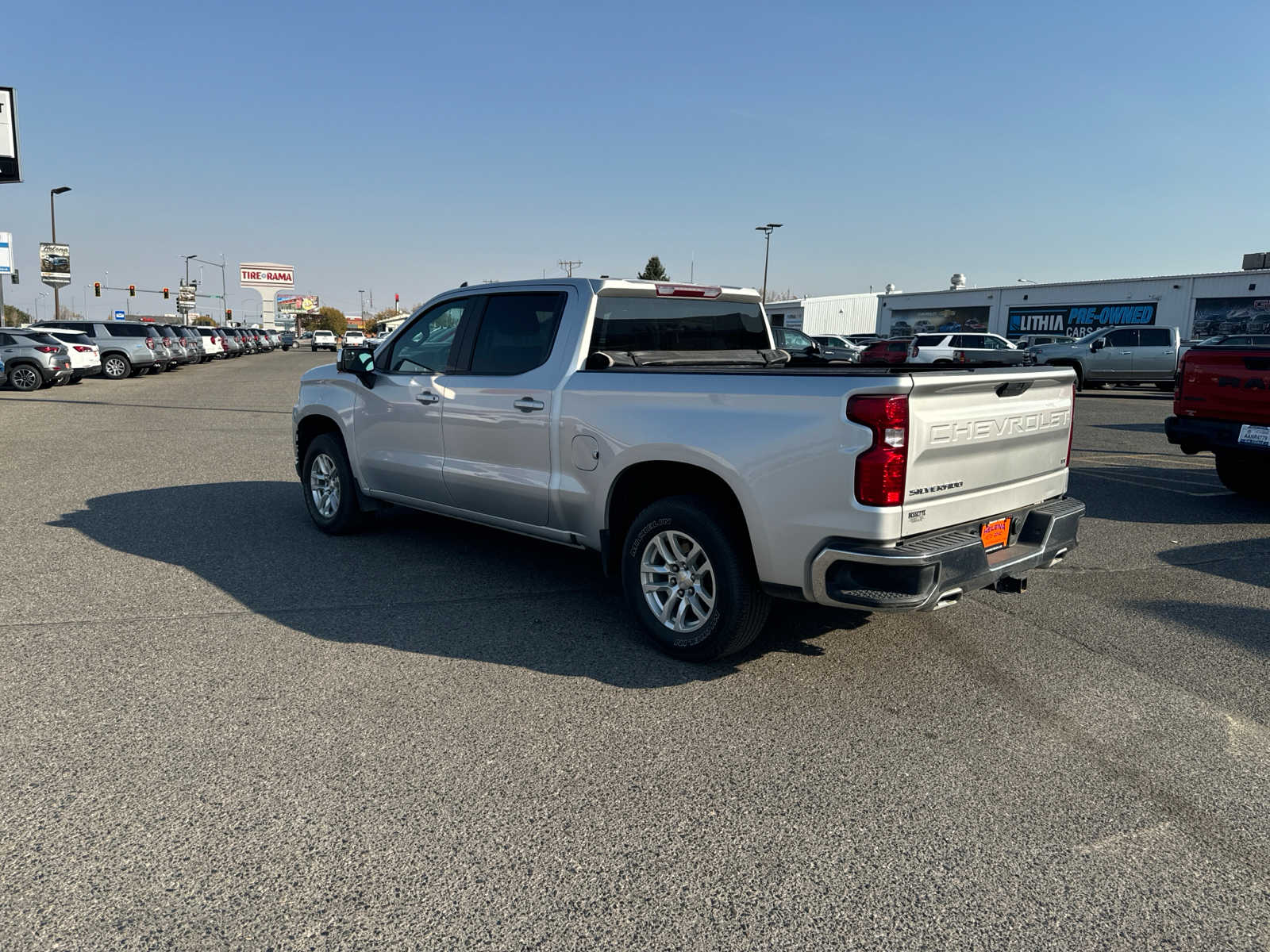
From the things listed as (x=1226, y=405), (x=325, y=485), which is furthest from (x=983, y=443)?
(x=1226, y=405)

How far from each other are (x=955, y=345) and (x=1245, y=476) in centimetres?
2098

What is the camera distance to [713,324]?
603 cm

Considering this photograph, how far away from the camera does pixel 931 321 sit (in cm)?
5775

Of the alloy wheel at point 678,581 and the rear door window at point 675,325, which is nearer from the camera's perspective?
the alloy wheel at point 678,581

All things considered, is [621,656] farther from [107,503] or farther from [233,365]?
[233,365]

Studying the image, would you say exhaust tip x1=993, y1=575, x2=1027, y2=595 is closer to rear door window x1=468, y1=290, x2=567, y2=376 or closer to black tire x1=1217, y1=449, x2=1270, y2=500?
rear door window x1=468, y1=290, x2=567, y2=376

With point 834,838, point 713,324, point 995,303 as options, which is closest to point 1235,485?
point 713,324

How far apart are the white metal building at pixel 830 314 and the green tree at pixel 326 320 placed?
92319 millimetres

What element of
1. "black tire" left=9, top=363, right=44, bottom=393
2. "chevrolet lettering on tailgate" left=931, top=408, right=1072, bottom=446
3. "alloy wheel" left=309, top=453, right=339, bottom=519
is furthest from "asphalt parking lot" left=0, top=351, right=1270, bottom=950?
"black tire" left=9, top=363, right=44, bottom=393

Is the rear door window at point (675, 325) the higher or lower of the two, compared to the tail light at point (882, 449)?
higher

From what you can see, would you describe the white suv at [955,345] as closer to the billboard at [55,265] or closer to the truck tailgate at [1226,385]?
the truck tailgate at [1226,385]

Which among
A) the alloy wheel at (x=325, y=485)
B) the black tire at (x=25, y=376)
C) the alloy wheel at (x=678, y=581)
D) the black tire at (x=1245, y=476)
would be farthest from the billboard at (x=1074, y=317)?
the alloy wheel at (x=678, y=581)

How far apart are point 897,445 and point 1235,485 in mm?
7638

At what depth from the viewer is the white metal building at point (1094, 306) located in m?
39.5
